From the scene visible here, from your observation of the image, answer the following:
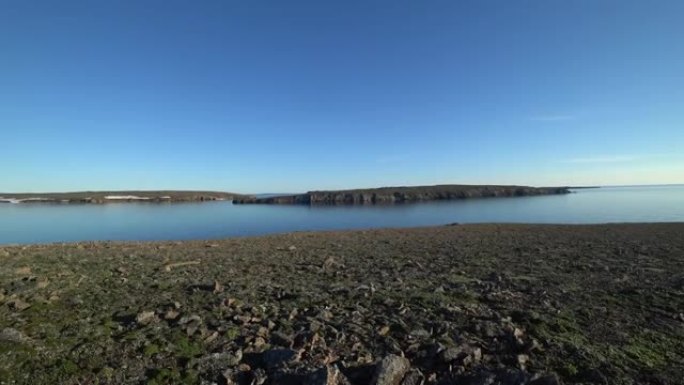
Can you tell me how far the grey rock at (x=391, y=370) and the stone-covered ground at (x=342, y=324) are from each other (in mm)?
20

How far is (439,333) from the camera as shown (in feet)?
23.9

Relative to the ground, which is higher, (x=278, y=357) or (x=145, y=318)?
(x=145, y=318)

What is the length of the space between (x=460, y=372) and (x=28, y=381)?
5987mm

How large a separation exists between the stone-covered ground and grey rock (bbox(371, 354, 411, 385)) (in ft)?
0.07

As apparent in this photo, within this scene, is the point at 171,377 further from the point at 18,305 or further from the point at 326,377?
the point at 18,305

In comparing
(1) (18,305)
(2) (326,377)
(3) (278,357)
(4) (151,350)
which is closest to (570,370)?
(2) (326,377)

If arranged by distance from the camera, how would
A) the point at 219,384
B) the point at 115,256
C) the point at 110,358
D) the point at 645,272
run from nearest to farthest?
the point at 219,384 < the point at 110,358 < the point at 645,272 < the point at 115,256

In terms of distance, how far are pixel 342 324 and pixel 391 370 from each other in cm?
209

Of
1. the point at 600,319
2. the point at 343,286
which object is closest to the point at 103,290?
the point at 343,286

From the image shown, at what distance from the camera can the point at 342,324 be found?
302 inches

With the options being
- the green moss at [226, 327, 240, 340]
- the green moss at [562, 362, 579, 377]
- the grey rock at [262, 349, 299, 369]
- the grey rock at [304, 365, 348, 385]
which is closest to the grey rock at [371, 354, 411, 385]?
the grey rock at [304, 365, 348, 385]

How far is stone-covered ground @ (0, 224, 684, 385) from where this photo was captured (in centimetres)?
593

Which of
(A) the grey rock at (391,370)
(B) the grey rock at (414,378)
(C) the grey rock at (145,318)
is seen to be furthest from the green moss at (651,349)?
(C) the grey rock at (145,318)

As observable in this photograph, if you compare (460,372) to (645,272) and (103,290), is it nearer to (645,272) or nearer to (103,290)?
(103,290)
